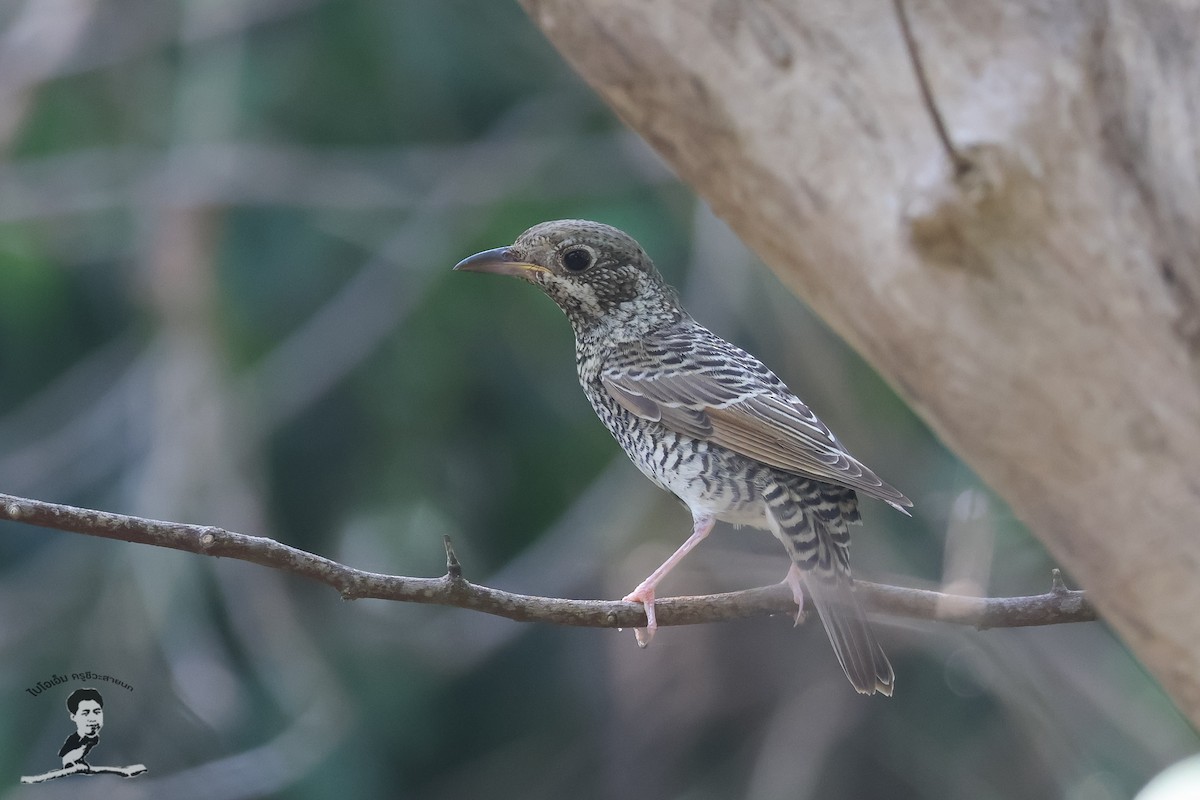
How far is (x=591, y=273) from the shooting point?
3352 millimetres

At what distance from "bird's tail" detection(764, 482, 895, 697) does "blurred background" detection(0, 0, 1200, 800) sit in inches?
85.4

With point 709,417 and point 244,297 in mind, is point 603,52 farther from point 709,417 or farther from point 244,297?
point 244,297

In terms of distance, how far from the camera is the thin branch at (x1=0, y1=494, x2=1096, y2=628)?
223 centimetres

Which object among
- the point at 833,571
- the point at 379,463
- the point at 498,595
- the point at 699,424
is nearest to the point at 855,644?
the point at 833,571

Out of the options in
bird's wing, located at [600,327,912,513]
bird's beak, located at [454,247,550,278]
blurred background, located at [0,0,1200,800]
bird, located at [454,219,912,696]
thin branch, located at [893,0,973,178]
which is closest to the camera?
thin branch, located at [893,0,973,178]

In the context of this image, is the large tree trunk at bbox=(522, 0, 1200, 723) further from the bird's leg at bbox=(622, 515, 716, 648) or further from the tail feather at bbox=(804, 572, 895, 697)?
the tail feather at bbox=(804, 572, 895, 697)

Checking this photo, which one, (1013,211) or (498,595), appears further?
(498,595)

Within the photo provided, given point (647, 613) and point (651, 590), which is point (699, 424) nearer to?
point (651, 590)

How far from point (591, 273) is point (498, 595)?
1113mm

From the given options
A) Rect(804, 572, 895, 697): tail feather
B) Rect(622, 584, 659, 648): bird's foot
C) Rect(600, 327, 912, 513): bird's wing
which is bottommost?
Rect(804, 572, 895, 697): tail feather

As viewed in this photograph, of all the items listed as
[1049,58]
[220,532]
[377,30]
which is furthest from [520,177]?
[1049,58]

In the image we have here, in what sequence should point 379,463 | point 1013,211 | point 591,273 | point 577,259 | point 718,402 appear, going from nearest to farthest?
point 1013,211 < point 577,259 < point 591,273 < point 718,402 < point 379,463

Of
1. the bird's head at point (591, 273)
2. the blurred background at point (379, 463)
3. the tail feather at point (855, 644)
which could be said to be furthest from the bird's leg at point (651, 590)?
the blurred background at point (379, 463)

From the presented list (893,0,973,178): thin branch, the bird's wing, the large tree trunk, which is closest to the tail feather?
the bird's wing
